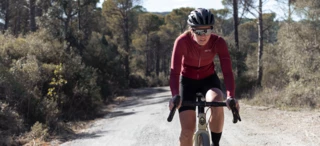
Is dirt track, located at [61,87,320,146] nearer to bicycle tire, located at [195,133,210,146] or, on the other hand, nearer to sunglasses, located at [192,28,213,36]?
bicycle tire, located at [195,133,210,146]

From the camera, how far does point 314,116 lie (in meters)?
9.88

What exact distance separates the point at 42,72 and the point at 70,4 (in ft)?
35.9

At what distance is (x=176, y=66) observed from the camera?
13.0 ft

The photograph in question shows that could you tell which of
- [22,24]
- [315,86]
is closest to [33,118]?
[315,86]

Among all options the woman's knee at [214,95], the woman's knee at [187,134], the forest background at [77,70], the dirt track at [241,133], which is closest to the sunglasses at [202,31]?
the woman's knee at [214,95]

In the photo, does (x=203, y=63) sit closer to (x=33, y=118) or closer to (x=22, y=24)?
(x=33, y=118)

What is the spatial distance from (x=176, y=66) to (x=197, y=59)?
358 millimetres

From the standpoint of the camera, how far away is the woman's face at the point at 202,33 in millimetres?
3834

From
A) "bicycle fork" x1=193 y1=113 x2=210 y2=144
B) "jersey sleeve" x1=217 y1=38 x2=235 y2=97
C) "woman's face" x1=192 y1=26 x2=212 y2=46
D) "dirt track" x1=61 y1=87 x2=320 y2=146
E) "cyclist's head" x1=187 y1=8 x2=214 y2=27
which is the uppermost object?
"cyclist's head" x1=187 y1=8 x2=214 y2=27

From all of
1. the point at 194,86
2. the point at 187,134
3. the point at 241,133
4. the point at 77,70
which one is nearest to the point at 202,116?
the point at 187,134

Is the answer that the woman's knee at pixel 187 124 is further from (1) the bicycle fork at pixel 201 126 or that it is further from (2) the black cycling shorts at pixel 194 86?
(2) the black cycling shorts at pixel 194 86

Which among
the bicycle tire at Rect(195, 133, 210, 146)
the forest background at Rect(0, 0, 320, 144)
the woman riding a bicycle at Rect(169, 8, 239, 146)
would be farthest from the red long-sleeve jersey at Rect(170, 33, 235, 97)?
the forest background at Rect(0, 0, 320, 144)

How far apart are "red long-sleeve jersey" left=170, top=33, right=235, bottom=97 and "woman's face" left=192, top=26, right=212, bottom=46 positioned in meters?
0.13

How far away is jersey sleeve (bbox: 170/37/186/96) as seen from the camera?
153 inches
